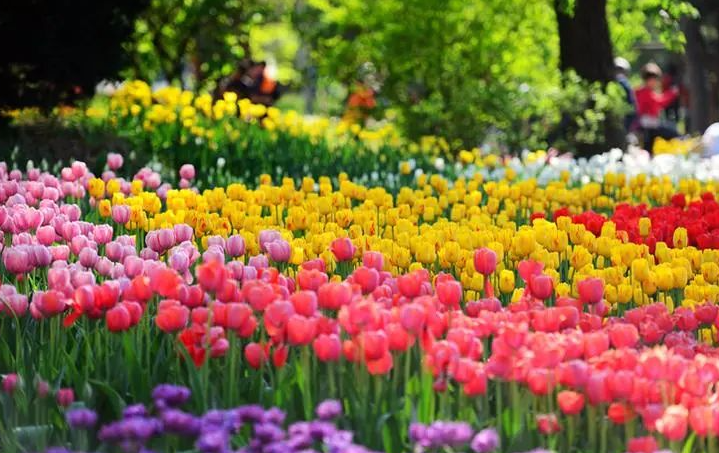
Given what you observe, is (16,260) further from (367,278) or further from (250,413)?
(250,413)

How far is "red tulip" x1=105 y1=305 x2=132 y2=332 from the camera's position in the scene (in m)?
3.92

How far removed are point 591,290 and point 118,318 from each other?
1.47m

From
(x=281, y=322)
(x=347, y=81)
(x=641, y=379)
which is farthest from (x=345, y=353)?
(x=347, y=81)

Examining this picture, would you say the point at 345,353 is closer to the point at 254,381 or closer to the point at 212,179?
the point at 254,381

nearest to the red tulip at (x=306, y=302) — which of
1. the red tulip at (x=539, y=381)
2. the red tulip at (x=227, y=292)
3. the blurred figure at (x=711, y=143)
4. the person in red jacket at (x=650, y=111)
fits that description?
the red tulip at (x=227, y=292)

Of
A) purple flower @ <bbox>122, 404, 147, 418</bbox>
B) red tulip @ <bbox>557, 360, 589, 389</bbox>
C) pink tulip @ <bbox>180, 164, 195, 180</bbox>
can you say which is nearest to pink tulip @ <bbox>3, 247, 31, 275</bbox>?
purple flower @ <bbox>122, 404, 147, 418</bbox>

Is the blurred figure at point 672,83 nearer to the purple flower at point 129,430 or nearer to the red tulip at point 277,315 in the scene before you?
the red tulip at point 277,315

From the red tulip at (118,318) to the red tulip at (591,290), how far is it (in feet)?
4.66

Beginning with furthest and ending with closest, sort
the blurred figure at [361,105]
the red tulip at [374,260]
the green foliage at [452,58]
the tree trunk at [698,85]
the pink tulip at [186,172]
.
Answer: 1. the tree trunk at [698,85]
2. the blurred figure at [361,105]
3. the green foliage at [452,58]
4. the pink tulip at [186,172]
5. the red tulip at [374,260]

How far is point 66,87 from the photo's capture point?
36.2 feet

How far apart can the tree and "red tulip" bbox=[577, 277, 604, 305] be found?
7052 millimetres

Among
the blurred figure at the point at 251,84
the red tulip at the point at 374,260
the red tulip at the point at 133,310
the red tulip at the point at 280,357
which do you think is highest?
the blurred figure at the point at 251,84

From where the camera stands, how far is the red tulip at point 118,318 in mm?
3918

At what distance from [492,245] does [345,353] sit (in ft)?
5.66
